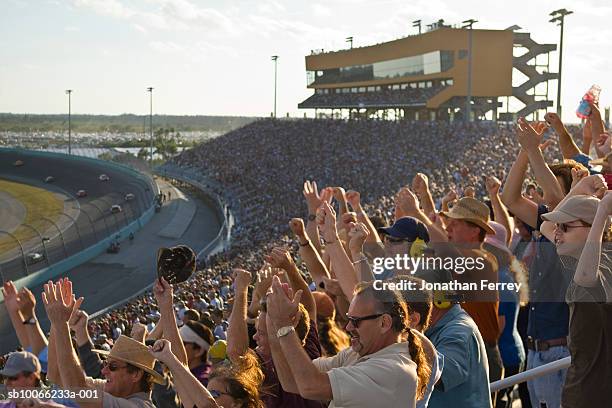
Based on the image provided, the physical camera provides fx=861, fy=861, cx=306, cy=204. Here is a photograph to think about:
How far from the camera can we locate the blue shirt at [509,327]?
581 centimetres

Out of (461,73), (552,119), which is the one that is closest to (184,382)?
(552,119)

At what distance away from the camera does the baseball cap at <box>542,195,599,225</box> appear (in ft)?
13.0

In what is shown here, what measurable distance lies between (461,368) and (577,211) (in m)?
0.90

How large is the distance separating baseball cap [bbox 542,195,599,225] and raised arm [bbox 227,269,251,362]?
1698 mm

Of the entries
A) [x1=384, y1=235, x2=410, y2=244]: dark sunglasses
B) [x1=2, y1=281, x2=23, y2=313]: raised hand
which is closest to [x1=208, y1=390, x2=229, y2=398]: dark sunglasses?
[x1=384, y1=235, x2=410, y2=244]: dark sunglasses

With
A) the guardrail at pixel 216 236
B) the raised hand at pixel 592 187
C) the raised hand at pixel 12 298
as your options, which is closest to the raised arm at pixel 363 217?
the raised hand at pixel 592 187

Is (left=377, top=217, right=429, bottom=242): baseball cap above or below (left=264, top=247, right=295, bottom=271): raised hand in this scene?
above

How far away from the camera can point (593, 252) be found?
3.72 meters

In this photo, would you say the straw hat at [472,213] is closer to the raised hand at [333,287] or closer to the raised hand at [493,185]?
the raised hand at [333,287]

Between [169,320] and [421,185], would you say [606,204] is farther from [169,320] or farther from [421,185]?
[421,185]

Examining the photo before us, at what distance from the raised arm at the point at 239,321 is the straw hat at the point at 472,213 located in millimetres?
1432

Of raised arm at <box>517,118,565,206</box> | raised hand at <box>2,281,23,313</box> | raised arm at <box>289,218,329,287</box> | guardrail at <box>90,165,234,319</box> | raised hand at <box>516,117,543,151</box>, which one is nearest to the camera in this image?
raised arm at <box>517,118,565,206</box>

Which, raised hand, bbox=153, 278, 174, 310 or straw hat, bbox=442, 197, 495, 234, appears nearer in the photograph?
raised hand, bbox=153, 278, 174, 310

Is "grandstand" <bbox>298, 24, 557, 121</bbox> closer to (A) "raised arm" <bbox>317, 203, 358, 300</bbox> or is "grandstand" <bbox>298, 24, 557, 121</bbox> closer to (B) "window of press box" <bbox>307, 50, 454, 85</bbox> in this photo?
(B) "window of press box" <bbox>307, 50, 454, 85</bbox>
